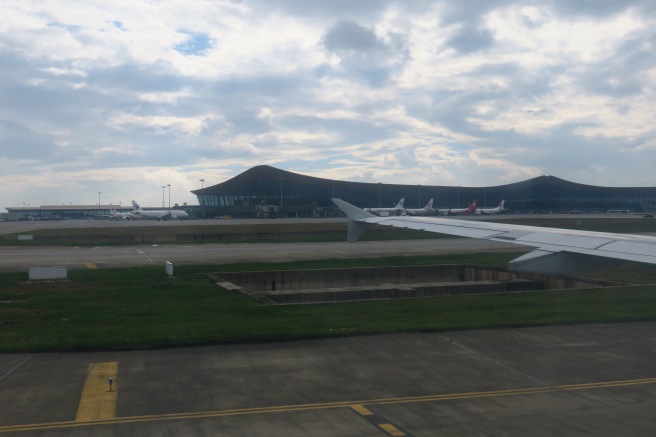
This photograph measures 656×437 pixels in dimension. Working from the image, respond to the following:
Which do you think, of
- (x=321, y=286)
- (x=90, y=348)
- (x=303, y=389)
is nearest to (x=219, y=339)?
(x=90, y=348)

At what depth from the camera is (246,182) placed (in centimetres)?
15625

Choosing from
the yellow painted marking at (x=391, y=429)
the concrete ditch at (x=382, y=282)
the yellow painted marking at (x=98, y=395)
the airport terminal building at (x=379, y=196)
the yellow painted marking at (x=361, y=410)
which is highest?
the airport terminal building at (x=379, y=196)

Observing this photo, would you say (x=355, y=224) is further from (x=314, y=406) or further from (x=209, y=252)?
(x=209, y=252)

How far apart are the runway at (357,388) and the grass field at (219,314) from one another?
1.06 metres

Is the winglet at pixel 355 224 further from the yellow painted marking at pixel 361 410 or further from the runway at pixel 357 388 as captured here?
the yellow painted marking at pixel 361 410

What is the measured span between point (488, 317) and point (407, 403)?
30.3 ft

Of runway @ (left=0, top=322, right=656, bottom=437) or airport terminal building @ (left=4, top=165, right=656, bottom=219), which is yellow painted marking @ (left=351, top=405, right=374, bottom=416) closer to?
runway @ (left=0, top=322, right=656, bottom=437)

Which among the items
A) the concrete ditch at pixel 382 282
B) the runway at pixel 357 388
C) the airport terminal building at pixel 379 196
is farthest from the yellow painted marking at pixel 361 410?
the airport terminal building at pixel 379 196

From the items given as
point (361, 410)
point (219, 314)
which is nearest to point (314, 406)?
point (361, 410)

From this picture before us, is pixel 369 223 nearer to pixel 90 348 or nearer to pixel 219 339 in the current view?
pixel 219 339

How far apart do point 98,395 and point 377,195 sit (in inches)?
5580

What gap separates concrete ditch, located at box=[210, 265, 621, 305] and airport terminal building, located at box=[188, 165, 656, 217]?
10130 centimetres

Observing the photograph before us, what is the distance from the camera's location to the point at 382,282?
117 feet

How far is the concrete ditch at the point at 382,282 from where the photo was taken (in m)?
28.1
